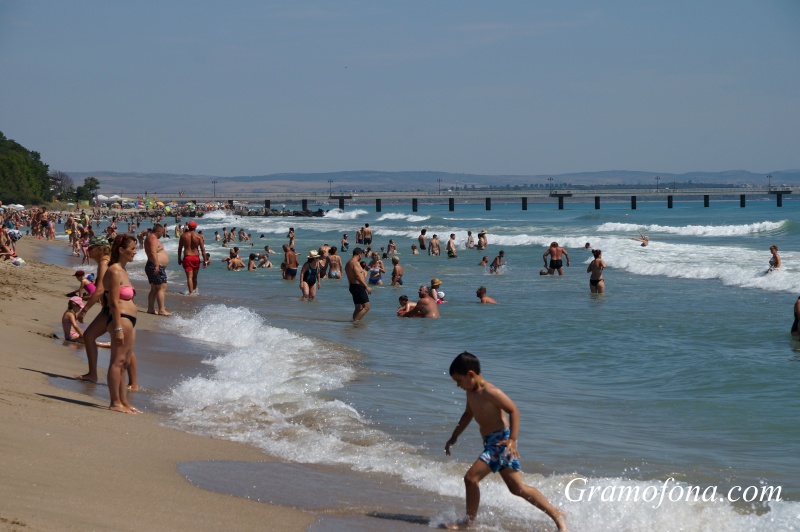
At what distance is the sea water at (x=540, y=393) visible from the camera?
596cm

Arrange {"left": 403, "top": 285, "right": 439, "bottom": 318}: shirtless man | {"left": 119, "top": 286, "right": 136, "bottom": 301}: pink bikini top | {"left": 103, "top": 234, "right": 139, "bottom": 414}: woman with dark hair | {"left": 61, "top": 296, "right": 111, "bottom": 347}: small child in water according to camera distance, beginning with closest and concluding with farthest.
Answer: {"left": 103, "top": 234, "right": 139, "bottom": 414}: woman with dark hair
{"left": 119, "top": 286, "right": 136, "bottom": 301}: pink bikini top
{"left": 61, "top": 296, "right": 111, "bottom": 347}: small child in water
{"left": 403, "top": 285, "right": 439, "bottom": 318}: shirtless man

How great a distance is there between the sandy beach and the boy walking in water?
0.93m

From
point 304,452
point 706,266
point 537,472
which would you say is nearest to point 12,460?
point 304,452

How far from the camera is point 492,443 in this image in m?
5.09

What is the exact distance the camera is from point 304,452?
6570 millimetres

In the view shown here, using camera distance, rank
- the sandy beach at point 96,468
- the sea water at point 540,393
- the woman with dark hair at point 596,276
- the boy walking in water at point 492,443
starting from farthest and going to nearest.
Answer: the woman with dark hair at point 596,276
the sea water at point 540,393
the boy walking in water at point 492,443
the sandy beach at point 96,468

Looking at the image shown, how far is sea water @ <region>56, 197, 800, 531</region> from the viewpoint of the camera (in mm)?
5957

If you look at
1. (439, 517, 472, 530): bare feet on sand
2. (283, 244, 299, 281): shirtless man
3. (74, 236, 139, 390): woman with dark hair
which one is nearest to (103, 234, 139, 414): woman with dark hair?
(74, 236, 139, 390): woman with dark hair

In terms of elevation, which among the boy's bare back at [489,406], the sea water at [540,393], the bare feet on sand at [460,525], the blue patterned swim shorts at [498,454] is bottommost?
the sea water at [540,393]

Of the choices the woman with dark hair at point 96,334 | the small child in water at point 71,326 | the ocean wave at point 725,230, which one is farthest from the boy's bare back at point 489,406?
the ocean wave at point 725,230

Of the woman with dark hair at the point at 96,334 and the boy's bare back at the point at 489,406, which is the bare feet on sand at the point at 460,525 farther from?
the woman with dark hair at the point at 96,334

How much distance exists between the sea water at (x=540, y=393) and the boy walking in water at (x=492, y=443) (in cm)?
23

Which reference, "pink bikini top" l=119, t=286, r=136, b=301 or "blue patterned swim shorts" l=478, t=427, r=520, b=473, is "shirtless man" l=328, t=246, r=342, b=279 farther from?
"blue patterned swim shorts" l=478, t=427, r=520, b=473

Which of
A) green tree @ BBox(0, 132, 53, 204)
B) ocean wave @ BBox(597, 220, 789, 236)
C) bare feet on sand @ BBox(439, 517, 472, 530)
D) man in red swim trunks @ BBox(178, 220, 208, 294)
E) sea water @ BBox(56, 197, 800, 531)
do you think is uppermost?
green tree @ BBox(0, 132, 53, 204)
